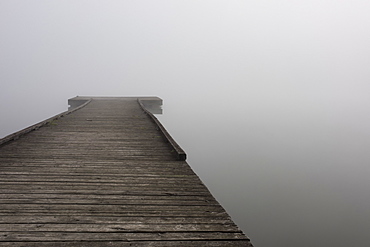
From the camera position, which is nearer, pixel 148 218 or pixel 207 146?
pixel 148 218

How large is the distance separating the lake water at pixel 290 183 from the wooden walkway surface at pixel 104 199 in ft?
15.7

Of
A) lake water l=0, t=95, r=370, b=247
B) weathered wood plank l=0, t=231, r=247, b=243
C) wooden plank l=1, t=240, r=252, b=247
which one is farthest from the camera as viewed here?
lake water l=0, t=95, r=370, b=247

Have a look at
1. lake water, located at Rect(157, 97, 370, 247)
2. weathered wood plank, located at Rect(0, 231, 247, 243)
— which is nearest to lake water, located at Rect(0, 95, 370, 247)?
lake water, located at Rect(157, 97, 370, 247)

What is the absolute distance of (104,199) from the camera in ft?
13.9

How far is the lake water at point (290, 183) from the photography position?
30.2 feet

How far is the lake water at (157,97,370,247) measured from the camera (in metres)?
9.20

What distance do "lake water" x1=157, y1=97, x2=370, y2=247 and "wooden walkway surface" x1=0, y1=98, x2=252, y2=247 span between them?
4784 millimetres

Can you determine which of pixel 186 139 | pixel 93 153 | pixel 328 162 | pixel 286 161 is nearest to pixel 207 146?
pixel 186 139

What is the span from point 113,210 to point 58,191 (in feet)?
3.68

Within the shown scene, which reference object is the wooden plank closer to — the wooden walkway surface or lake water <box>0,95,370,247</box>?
the wooden walkway surface

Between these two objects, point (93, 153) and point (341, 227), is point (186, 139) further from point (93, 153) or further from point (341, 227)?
point (93, 153)

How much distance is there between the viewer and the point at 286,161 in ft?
62.6

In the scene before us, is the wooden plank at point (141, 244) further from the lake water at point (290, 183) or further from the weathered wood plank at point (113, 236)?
the lake water at point (290, 183)

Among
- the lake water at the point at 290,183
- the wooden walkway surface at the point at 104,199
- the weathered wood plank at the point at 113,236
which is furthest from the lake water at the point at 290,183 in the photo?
the weathered wood plank at the point at 113,236
